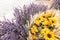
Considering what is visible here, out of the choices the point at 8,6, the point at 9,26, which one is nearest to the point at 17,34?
the point at 9,26

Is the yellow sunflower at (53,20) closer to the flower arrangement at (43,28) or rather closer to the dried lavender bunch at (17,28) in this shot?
the flower arrangement at (43,28)

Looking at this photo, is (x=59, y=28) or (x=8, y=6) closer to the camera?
(x=59, y=28)

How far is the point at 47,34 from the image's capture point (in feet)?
2.03

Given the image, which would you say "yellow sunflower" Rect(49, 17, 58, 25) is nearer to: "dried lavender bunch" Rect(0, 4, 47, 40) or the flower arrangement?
the flower arrangement

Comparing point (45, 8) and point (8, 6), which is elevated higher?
point (45, 8)

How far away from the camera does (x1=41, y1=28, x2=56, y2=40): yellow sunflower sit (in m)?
0.62

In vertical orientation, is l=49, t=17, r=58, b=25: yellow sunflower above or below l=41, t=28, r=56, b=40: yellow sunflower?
above

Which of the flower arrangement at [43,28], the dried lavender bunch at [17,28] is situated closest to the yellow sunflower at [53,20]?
the flower arrangement at [43,28]

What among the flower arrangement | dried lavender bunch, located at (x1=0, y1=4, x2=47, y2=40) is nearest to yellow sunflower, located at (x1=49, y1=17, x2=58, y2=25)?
the flower arrangement

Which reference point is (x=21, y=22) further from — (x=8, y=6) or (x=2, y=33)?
(x=8, y=6)

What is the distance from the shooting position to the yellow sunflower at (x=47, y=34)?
617 millimetres

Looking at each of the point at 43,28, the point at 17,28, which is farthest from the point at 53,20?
the point at 17,28

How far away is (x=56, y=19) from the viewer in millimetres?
687

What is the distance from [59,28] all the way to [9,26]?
0.70 feet
